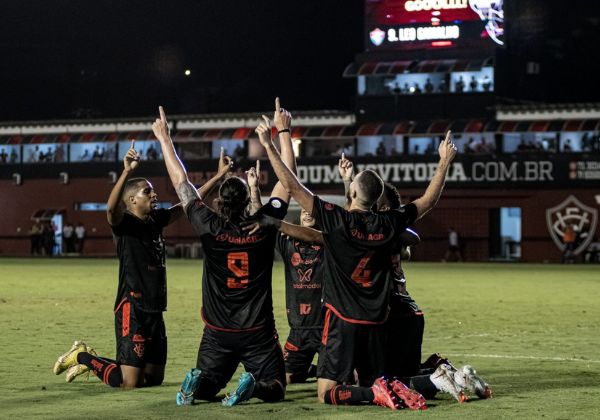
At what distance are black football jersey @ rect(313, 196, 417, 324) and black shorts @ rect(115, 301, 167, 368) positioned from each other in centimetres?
203

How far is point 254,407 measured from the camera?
31.1 ft

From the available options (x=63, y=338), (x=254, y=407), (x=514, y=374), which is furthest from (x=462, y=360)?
(x=63, y=338)

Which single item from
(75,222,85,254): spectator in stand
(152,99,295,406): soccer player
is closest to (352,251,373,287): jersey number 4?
(152,99,295,406): soccer player

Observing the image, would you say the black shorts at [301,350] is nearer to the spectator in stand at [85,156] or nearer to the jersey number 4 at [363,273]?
the jersey number 4 at [363,273]

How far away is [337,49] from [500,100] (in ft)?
74.5

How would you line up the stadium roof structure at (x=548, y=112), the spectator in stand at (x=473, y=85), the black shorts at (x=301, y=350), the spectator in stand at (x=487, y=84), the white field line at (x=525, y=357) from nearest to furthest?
the black shorts at (x=301, y=350)
the white field line at (x=525, y=357)
the stadium roof structure at (x=548, y=112)
the spectator in stand at (x=487, y=84)
the spectator in stand at (x=473, y=85)

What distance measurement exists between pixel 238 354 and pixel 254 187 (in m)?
1.56

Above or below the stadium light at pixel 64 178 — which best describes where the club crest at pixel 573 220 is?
below

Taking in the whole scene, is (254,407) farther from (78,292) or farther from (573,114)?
(573,114)

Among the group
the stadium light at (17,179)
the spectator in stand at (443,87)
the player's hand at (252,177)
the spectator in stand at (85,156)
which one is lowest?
the player's hand at (252,177)

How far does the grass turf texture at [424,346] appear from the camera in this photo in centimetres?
935

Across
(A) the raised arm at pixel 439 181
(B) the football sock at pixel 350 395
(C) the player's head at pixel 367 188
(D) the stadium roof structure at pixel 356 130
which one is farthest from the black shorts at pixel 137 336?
(D) the stadium roof structure at pixel 356 130

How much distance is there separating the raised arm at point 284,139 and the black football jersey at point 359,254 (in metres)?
0.61

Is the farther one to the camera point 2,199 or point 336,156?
point 2,199
